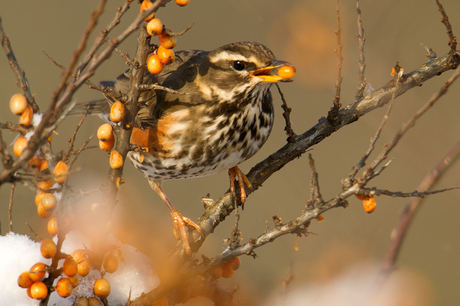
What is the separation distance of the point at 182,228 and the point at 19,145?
58.4 inches

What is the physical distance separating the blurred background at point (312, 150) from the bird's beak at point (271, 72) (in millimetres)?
862

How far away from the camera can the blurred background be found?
2963 mm

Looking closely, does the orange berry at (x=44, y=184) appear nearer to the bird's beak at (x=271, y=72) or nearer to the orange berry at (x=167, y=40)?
the orange berry at (x=167, y=40)

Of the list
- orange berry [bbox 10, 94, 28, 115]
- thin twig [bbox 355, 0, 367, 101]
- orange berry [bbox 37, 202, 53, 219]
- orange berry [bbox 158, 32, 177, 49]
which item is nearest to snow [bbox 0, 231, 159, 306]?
orange berry [bbox 37, 202, 53, 219]

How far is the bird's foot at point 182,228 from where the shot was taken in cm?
255

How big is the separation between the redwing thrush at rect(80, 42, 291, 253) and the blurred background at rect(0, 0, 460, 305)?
0.43 metres

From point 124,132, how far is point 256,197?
4.49 m

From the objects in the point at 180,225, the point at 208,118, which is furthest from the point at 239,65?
the point at 180,225

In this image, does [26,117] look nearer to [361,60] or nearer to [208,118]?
[208,118]

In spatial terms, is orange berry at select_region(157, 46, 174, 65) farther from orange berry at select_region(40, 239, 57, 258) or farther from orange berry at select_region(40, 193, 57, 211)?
orange berry at select_region(40, 239, 57, 258)

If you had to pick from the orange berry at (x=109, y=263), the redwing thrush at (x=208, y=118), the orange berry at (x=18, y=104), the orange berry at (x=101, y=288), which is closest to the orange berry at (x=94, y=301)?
the orange berry at (x=101, y=288)

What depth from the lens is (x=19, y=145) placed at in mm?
1690

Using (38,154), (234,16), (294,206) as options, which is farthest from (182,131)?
(234,16)

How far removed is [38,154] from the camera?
1825 millimetres
